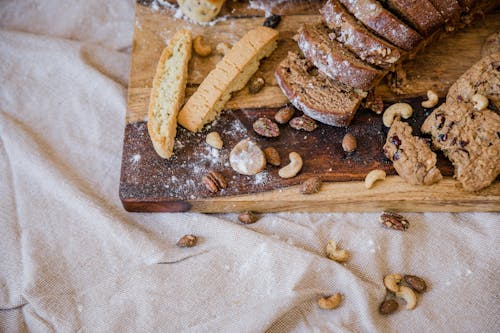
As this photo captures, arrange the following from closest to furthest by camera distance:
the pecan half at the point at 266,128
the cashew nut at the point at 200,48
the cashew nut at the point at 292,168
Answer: the cashew nut at the point at 292,168
the pecan half at the point at 266,128
the cashew nut at the point at 200,48

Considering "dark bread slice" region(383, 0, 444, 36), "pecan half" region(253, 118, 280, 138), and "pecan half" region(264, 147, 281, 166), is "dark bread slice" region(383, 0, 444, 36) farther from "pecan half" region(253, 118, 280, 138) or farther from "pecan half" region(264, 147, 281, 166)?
"pecan half" region(264, 147, 281, 166)

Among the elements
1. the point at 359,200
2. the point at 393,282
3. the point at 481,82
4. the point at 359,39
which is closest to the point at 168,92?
the point at 359,39

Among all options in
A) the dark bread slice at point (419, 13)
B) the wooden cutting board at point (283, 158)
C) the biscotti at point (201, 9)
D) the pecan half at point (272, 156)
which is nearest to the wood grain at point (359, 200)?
the wooden cutting board at point (283, 158)

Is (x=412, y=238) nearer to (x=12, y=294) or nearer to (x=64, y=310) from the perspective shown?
(x=64, y=310)

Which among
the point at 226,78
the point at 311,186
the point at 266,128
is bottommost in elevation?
the point at 311,186

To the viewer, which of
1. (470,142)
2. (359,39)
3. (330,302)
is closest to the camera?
(330,302)

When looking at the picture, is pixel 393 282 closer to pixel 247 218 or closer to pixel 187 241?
pixel 247 218

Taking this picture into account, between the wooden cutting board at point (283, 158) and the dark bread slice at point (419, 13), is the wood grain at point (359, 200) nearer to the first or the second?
the wooden cutting board at point (283, 158)
